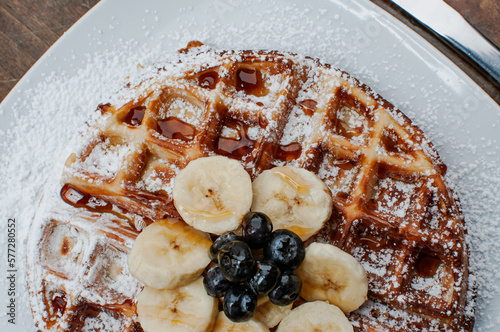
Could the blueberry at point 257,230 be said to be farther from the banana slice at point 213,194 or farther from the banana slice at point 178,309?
the banana slice at point 178,309

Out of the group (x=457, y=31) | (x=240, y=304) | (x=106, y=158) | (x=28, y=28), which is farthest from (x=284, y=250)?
(x=28, y=28)

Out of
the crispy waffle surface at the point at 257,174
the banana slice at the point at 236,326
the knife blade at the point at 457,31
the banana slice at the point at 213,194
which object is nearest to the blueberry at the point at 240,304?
the banana slice at the point at 236,326

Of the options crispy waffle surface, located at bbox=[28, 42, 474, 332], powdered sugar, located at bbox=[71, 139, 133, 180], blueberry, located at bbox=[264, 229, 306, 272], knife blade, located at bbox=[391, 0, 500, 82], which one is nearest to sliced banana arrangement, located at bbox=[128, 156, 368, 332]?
blueberry, located at bbox=[264, 229, 306, 272]

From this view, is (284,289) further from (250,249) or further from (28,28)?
(28,28)

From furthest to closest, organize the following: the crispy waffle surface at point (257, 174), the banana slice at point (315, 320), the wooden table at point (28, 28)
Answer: the wooden table at point (28, 28)
the crispy waffle surface at point (257, 174)
the banana slice at point (315, 320)

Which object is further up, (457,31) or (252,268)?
(457,31)

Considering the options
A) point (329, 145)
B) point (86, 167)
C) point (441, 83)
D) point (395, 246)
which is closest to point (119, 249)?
point (86, 167)

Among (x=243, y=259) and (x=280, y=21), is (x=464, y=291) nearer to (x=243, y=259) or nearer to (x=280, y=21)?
(x=243, y=259)
